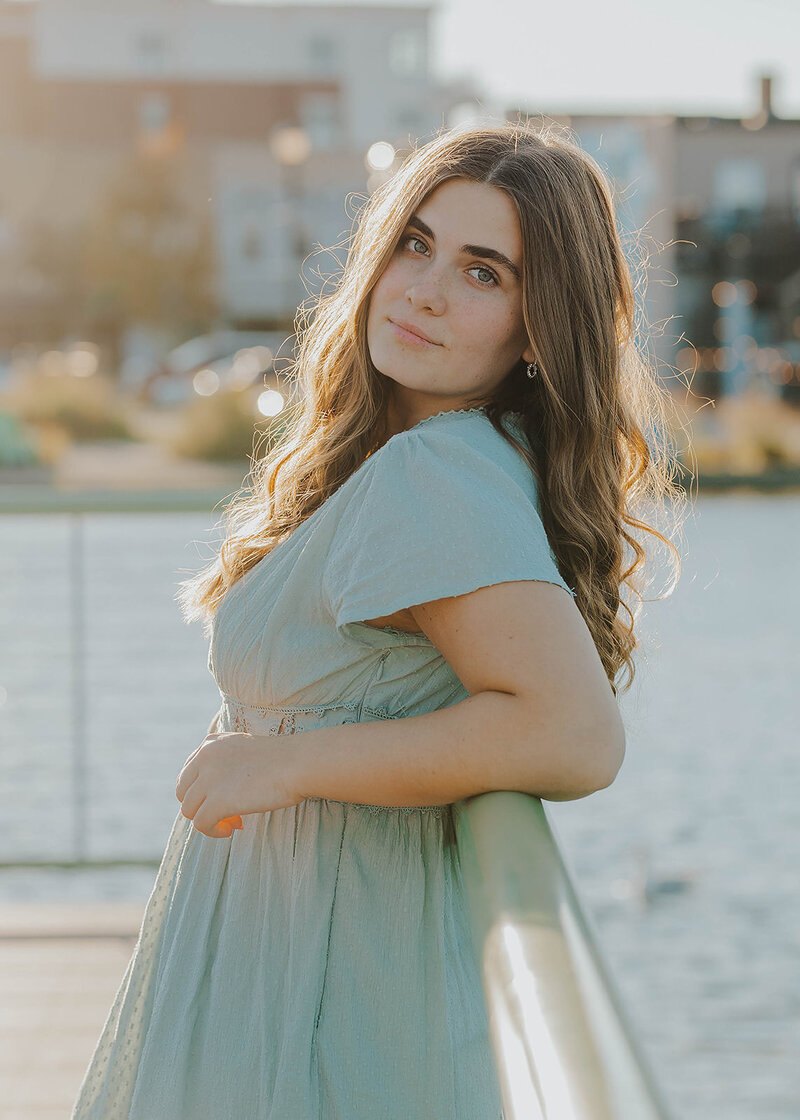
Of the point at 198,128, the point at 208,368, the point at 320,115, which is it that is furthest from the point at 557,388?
the point at 320,115

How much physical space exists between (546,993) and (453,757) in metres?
0.36

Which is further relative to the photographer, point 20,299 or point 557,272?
point 20,299

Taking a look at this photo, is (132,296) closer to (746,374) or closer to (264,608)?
(746,374)

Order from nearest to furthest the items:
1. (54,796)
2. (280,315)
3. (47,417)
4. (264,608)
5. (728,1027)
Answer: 1. (264,608)
2. (728,1027)
3. (54,796)
4. (47,417)
5. (280,315)

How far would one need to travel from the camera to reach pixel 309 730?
3.68ft

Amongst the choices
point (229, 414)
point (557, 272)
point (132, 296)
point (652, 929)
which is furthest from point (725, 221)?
point (557, 272)

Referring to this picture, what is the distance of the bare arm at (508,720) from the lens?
37.2 inches

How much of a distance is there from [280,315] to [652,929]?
97.9 feet

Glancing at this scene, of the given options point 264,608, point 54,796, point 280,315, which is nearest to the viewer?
point 264,608

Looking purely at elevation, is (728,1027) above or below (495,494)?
below

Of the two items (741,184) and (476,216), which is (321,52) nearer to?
(741,184)

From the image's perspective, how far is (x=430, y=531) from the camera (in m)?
1.02

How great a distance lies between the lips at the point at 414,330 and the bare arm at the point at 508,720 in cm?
34

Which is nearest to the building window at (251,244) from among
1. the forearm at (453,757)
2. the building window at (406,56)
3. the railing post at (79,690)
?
the building window at (406,56)
